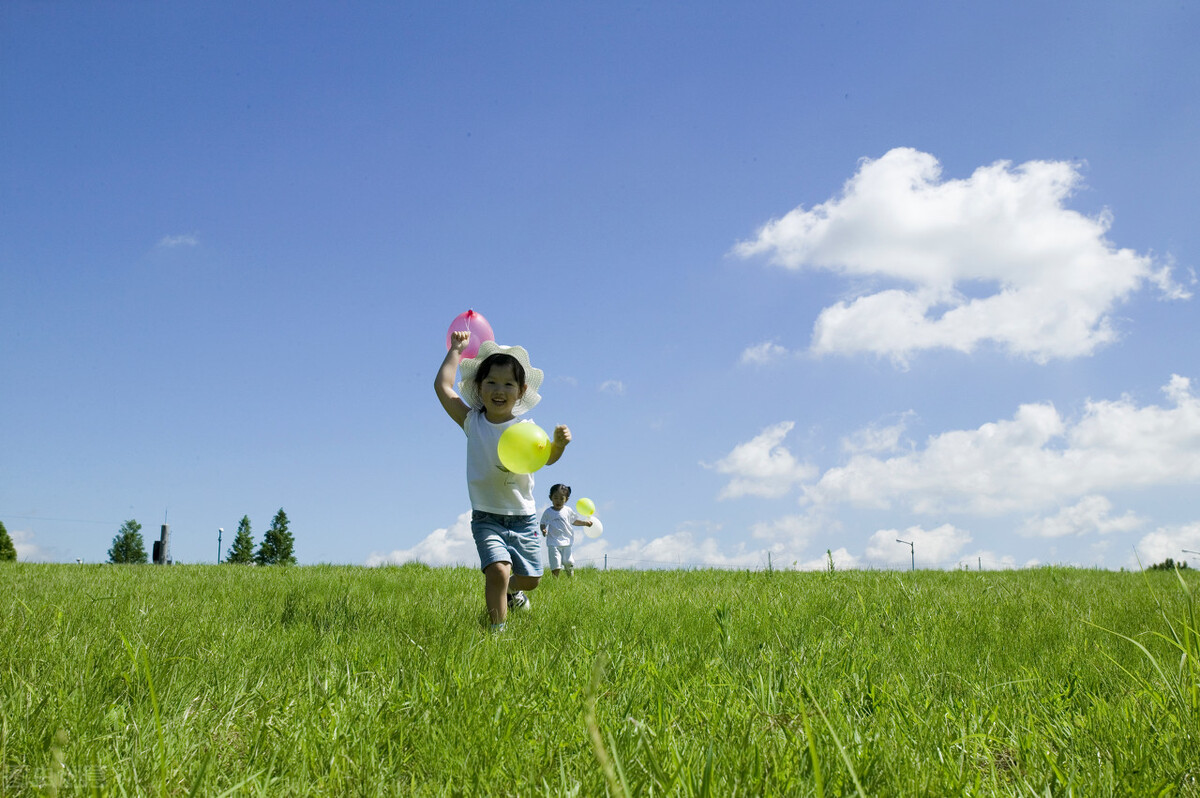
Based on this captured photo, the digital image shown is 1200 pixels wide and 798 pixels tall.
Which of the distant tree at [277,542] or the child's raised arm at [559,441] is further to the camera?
the distant tree at [277,542]

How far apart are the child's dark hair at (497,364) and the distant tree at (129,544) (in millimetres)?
71836

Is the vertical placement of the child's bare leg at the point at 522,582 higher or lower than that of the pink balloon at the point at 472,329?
lower

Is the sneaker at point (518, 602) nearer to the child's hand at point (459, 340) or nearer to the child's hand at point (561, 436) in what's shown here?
the child's hand at point (561, 436)

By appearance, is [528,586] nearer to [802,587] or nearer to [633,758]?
[802,587]

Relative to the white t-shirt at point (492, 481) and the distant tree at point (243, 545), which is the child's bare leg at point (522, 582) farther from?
the distant tree at point (243, 545)

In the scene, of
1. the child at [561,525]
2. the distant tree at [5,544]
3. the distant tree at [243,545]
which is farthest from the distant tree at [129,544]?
the child at [561,525]

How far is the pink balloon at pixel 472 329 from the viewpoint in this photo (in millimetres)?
5902

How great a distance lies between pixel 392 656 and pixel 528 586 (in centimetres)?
225

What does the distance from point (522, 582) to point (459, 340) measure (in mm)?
1806

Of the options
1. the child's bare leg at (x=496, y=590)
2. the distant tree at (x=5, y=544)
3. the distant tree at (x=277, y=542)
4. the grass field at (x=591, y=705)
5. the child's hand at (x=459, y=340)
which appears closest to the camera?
the grass field at (x=591, y=705)

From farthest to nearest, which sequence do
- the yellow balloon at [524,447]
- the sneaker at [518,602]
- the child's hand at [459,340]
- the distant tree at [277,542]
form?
the distant tree at [277,542]
the child's hand at [459,340]
the sneaker at [518,602]
the yellow balloon at [524,447]

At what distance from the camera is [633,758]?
1892 mm

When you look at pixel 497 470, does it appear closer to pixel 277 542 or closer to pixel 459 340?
pixel 459 340

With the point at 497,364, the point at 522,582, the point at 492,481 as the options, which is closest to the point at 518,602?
the point at 522,582
